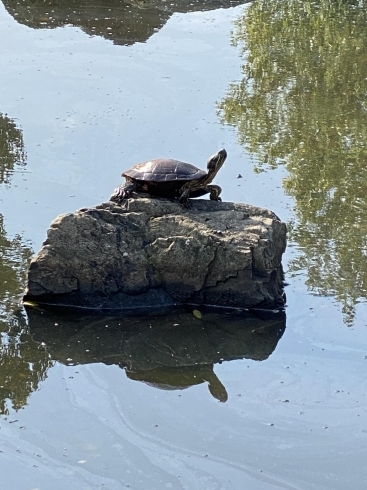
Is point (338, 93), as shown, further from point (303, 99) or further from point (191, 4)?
point (191, 4)

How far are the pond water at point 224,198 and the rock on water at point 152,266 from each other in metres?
0.18

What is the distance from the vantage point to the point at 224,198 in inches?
348

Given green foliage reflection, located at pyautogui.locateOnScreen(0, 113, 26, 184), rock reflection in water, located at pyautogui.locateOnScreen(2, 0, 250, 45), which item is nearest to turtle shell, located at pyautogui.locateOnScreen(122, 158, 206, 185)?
green foliage reflection, located at pyautogui.locateOnScreen(0, 113, 26, 184)

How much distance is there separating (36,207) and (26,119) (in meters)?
2.33

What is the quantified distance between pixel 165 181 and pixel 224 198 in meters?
1.50

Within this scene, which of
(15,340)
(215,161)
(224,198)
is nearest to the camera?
(15,340)

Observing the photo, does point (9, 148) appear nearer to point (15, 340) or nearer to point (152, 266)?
point (152, 266)

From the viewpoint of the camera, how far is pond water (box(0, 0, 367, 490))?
545cm

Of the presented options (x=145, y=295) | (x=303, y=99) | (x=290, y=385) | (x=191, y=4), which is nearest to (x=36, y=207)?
(x=145, y=295)

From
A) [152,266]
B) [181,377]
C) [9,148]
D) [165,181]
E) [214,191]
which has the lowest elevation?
[9,148]

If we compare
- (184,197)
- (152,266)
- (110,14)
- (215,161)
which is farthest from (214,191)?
(110,14)

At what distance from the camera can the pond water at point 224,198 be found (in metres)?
5.45

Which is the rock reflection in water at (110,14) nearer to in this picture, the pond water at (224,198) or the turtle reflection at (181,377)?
the pond water at (224,198)

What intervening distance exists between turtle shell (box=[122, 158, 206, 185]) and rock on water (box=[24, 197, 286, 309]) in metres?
0.42
